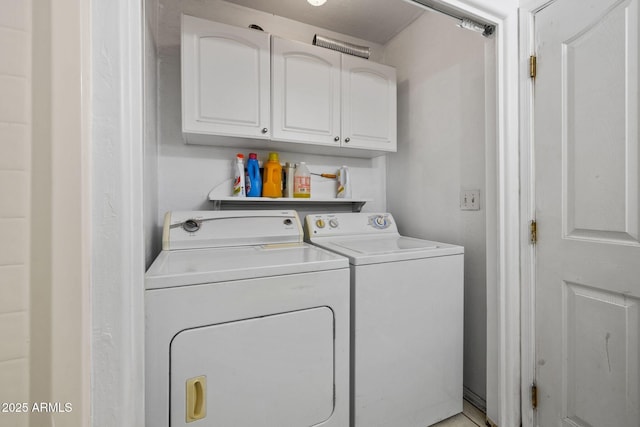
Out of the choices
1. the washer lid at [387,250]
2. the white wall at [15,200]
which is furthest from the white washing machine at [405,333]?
the white wall at [15,200]

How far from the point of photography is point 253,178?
1886 mm

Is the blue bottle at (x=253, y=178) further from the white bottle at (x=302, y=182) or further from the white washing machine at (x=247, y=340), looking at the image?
the white washing machine at (x=247, y=340)

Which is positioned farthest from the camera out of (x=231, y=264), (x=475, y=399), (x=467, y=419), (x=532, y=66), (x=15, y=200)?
(x=475, y=399)

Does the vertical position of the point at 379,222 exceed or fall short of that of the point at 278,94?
it falls short

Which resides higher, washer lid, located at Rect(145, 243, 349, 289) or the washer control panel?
the washer control panel

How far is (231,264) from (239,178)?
0.84 m

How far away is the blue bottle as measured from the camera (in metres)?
1.87

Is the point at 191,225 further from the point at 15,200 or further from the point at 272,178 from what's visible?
the point at 15,200

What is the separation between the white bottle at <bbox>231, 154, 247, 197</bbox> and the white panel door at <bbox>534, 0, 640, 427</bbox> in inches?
66.1

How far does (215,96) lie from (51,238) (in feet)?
3.93

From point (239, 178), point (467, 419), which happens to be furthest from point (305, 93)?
point (467, 419)

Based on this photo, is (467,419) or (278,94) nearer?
(467,419)

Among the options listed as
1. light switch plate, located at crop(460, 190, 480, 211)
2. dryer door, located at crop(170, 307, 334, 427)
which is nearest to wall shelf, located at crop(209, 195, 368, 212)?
light switch plate, located at crop(460, 190, 480, 211)

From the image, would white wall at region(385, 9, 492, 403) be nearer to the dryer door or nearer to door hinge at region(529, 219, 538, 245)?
door hinge at region(529, 219, 538, 245)
